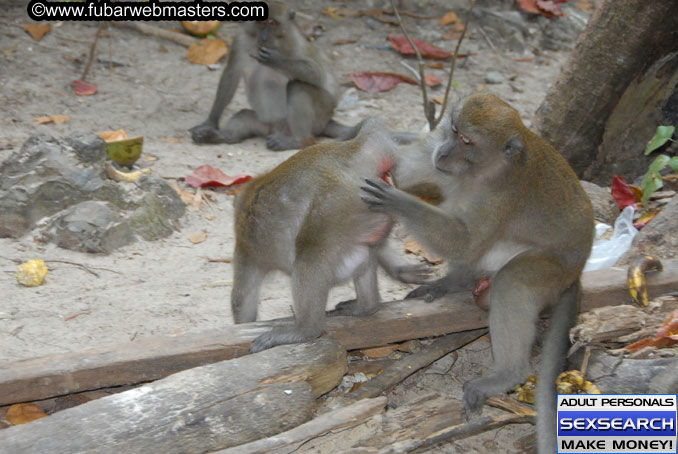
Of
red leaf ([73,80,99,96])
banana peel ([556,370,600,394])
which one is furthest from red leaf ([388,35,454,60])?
banana peel ([556,370,600,394])

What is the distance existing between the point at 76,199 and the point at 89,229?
0.42 metres

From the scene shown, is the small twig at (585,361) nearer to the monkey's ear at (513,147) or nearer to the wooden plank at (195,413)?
the monkey's ear at (513,147)

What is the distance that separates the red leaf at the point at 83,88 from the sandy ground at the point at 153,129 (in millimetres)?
83

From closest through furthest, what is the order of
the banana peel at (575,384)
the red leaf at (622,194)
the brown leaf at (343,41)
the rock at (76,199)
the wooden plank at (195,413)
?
the wooden plank at (195,413) → the banana peel at (575,384) → the rock at (76,199) → the red leaf at (622,194) → the brown leaf at (343,41)

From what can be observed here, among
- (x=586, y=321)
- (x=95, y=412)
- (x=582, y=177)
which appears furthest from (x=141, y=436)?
(x=582, y=177)

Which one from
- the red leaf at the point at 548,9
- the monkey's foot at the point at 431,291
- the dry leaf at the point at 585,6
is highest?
the dry leaf at the point at 585,6

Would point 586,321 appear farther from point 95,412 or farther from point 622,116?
point 622,116

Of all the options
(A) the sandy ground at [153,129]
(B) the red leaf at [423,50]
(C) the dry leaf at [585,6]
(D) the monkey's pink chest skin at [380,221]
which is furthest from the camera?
(C) the dry leaf at [585,6]

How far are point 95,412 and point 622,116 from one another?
16.5 ft

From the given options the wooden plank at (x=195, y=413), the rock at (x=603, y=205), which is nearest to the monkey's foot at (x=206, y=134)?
the rock at (x=603, y=205)

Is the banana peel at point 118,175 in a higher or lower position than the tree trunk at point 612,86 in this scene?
lower

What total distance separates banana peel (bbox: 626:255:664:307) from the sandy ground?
0.92 meters

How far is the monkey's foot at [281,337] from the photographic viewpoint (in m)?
3.81

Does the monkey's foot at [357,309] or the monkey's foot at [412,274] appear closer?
the monkey's foot at [357,309]
